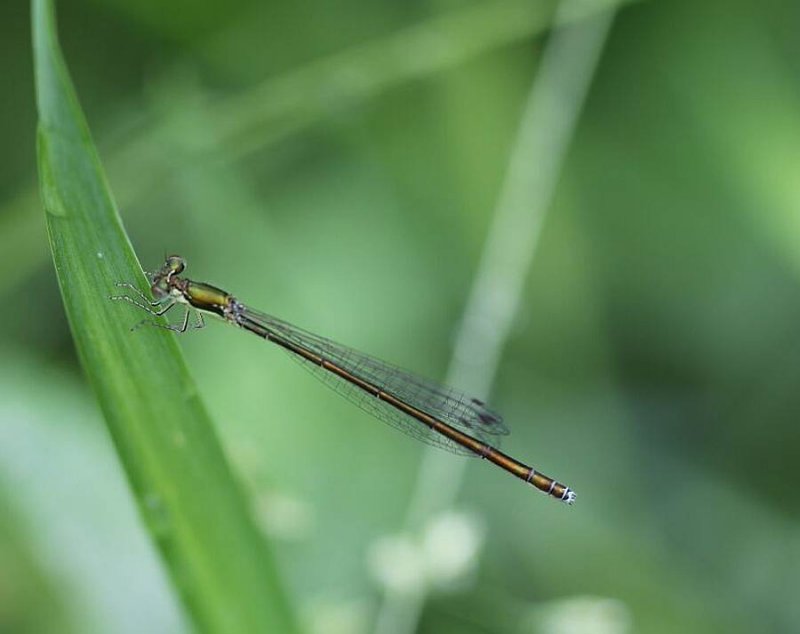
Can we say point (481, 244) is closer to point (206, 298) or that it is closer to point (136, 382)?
point (206, 298)

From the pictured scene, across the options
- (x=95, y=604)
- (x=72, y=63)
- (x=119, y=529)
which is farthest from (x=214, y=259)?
(x=95, y=604)

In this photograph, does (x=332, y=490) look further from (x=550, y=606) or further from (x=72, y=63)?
(x=72, y=63)

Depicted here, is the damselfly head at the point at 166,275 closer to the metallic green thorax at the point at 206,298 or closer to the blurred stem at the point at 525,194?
the metallic green thorax at the point at 206,298

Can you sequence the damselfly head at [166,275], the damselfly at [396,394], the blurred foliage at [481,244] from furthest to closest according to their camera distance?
1. the blurred foliage at [481,244]
2. the damselfly at [396,394]
3. the damselfly head at [166,275]

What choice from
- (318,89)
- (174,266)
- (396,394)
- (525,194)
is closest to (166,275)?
(174,266)

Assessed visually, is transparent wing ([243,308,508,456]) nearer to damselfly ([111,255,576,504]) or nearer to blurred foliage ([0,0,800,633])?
damselfly ([111,255,576,504])

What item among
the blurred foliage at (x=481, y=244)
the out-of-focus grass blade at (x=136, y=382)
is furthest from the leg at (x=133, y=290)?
the blurred foliage at (x=481, y=244)

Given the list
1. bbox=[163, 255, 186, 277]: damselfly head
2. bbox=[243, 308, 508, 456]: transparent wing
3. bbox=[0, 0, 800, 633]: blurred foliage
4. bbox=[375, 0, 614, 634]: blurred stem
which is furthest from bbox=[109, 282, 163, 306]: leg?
bbox=[375, 0, 614, 634]: blurred stem
